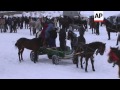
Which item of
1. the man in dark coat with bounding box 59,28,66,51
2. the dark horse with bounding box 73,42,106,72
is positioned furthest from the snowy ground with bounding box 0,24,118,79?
the man in dark coat with bounding box 59,28,66,51

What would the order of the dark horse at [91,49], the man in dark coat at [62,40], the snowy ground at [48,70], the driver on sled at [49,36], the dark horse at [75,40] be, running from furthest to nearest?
the driver on sled at [49,36] → the man in dark coat at [62,40] → the dark horse at [75,40] → the dark horse at [91,49] → the snowy ground at [48,70]

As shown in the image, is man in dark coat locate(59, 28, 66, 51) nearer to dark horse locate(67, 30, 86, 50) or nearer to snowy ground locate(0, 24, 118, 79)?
dark horse locate(67, 30, 86, 50)

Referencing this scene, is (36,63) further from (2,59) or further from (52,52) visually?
(2,59)

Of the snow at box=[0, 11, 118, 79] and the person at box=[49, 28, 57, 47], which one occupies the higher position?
the person at box=[49, 28, 57, 47]

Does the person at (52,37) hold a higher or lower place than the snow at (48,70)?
higher

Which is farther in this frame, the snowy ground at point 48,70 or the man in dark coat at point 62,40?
the man in dark coat at point 62,40

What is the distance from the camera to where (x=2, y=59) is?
56.5 ft

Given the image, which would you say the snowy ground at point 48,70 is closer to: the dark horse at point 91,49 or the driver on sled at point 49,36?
the dark horse at point 91,49

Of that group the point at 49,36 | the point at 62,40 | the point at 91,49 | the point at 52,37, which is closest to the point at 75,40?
the point at 62,40

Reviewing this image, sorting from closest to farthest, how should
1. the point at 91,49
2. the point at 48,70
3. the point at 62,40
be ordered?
the point at 91,49 → the point at 48,70 → the point at 62,40

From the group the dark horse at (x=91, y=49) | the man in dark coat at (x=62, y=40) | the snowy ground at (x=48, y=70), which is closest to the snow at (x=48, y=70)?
the snowy ground at (x=48, y=70)

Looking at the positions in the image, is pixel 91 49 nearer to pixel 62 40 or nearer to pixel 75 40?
pixel 75 40
